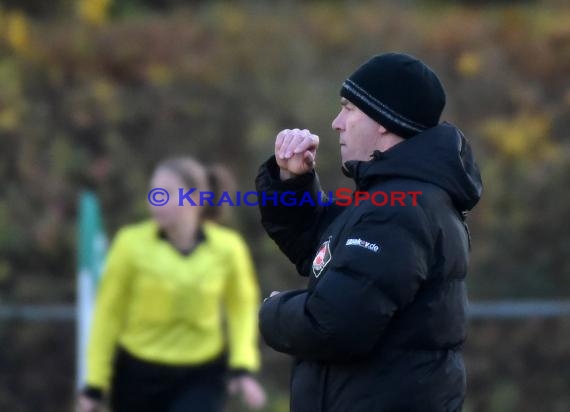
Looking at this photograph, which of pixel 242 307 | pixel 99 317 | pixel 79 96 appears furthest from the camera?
pixel 79 96

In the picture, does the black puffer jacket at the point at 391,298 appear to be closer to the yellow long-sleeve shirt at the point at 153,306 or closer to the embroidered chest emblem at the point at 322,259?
the embroidered chest emblem at the point at 322,259

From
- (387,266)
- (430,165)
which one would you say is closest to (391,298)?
(387,266)

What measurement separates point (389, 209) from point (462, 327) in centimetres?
44

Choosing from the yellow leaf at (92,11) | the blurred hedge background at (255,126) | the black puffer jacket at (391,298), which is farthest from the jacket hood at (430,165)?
the yellow leaf at (92,11)

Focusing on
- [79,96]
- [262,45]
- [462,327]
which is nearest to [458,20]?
[262,45]

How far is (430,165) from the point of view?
302 centimetres

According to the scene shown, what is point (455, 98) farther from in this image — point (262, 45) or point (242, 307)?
point (242, 307)

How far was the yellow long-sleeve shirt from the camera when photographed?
5309 mm

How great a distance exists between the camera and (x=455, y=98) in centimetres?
930

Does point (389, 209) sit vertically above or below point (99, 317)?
above

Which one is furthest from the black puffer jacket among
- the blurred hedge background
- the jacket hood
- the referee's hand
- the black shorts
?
the blurred hedge background

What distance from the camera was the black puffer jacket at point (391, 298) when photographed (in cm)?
289

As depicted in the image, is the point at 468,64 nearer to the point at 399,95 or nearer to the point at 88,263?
the point at 88,263

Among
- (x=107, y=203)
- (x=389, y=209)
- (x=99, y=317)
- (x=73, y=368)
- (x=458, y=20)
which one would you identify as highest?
(x=389, y=209)
